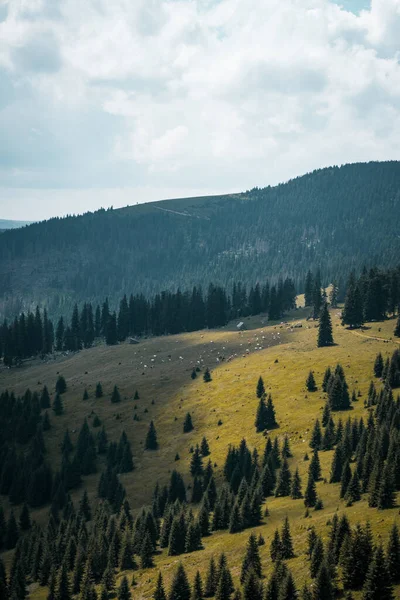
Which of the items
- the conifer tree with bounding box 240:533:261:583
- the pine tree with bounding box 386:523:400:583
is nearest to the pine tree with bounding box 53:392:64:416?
the conifer tree with bounding box 240:533:261:583

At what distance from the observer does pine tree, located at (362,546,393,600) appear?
4841 centimetres

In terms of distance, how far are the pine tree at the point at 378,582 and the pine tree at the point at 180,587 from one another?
21.3 metres

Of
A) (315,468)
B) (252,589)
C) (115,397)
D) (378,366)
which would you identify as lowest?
(252,589)

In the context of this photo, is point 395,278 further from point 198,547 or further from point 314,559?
point 314,559

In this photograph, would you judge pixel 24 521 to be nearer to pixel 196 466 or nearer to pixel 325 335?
pixel 196 466

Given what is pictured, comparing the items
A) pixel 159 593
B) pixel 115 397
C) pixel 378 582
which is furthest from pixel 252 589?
pixel 115 397

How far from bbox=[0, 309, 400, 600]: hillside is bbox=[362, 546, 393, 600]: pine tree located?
3101mm

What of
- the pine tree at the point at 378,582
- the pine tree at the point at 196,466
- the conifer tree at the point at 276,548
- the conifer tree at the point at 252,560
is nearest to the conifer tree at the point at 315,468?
the conifer tree at the point at 276,548

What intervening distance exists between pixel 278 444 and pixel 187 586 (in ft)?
151

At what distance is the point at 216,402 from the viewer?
135 meters

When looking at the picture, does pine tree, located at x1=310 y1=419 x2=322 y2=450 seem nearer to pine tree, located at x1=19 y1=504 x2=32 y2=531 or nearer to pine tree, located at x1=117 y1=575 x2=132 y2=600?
pine tree, located at x1=117 y1=575 x2=132 y2=600

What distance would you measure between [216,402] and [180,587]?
238 feet

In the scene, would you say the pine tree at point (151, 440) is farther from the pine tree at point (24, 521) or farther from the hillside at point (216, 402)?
the pine tree at point (24, 521)

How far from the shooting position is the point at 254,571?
59.9 m
